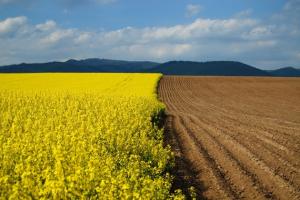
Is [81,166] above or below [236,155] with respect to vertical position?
above

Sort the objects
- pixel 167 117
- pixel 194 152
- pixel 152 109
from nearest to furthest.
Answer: pixel 194 152 < pixel 152 109 < pixel 167 117

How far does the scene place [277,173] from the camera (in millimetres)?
12695

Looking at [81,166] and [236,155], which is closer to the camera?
[81,166]

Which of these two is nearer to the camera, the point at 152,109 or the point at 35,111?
the point at 35,111

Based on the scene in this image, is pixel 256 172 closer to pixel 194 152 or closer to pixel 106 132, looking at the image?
pixel 194 152

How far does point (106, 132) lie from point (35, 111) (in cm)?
754

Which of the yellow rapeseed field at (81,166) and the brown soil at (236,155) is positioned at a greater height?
the yellow rapeseed field at (81,166)

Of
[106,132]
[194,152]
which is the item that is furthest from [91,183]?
[194,152]

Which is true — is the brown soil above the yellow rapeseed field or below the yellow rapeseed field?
below

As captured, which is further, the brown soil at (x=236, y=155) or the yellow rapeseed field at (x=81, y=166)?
the brown soil at (x=236, y=155)

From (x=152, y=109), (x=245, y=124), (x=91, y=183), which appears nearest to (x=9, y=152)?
(x=91, y=183)

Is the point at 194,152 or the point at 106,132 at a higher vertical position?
the point at 106,132

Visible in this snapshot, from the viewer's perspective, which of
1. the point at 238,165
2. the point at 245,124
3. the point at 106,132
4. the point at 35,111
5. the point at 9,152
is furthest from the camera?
the point at 245,124

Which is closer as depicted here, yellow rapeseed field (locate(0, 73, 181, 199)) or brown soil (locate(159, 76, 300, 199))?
yellow rapeseed field (locate(0, 73, 181, 199))
